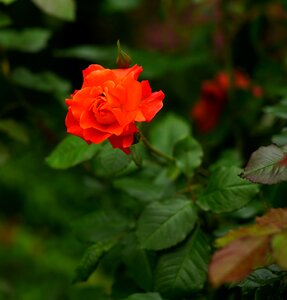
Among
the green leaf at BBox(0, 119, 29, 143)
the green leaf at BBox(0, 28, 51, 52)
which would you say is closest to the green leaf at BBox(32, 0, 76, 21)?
the green leaf at BBox(0, 28, 51, 52)

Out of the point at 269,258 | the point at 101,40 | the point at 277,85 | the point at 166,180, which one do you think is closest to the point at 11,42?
the point at 166,180

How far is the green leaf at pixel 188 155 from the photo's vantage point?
2.79 ft

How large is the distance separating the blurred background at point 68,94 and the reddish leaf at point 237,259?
59cm

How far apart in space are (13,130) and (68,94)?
162mm

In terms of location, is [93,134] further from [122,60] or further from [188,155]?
[188,155]

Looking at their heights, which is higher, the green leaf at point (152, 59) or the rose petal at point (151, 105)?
the rose petal at point (151, 105)

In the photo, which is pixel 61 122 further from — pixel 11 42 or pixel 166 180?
pixel 166 180

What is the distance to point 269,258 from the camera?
60cm

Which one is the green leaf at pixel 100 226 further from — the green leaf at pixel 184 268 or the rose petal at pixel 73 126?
the rose petal at pixel 73 126

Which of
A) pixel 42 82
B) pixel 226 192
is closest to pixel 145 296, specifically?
pixel 226 192

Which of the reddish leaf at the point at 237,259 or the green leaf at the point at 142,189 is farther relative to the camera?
the green leaf at the point at 142,189

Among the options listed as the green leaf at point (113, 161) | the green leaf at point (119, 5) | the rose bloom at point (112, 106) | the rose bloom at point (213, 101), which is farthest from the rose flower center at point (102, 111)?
the green leaf at point (119, 5)

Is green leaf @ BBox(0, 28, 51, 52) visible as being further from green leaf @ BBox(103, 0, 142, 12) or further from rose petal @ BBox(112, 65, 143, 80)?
rose petal @ BBox(112, 65, 143, 80)

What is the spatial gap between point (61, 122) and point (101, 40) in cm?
77
